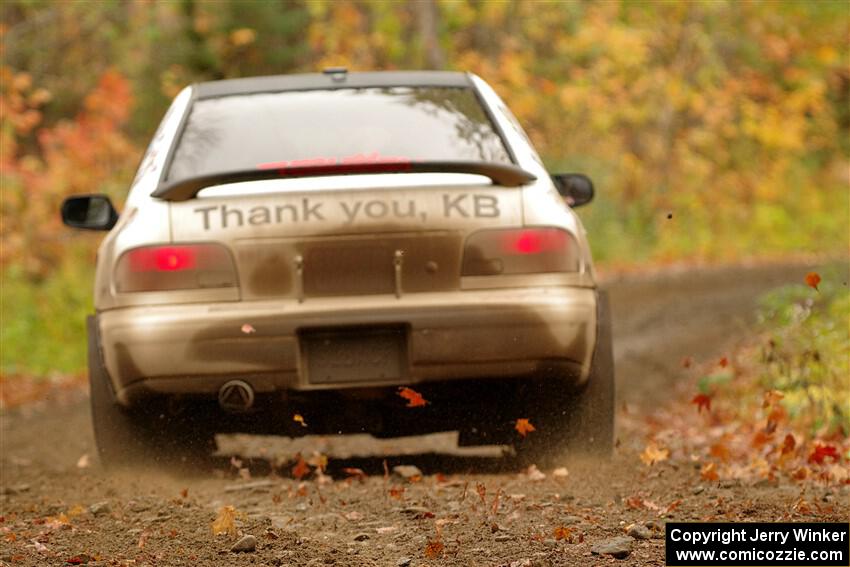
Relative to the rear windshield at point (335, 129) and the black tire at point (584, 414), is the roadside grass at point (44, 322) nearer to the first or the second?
the rear windshield at point (335, 129)

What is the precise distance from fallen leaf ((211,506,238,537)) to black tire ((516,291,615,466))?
61.0 inches

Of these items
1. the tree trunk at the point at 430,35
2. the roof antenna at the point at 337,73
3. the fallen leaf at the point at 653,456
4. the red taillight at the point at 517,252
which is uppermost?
the roof antenna at the point at 337,73

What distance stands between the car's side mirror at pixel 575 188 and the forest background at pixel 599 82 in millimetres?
11832

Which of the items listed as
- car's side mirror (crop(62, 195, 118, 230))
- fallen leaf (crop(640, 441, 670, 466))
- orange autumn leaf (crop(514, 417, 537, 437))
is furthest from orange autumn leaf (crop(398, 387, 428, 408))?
car's side mirror (crop(62, 195, 118, 230))

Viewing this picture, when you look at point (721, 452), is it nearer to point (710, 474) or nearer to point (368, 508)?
point (710, 474)

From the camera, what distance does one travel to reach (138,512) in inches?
204

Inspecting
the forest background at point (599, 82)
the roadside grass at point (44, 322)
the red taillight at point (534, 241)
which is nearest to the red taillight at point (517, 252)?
the red taillight at point (534, 241)

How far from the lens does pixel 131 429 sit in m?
5.89

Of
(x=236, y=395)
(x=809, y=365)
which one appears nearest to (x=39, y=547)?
(x=236, y=395)

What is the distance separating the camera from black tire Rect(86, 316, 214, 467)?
5.79m

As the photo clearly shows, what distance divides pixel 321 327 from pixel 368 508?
2.19ft

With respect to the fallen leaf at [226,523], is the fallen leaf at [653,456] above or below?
below

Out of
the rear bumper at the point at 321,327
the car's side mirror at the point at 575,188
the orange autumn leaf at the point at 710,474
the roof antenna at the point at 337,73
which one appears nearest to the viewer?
the rear bumper at the point at 321,327

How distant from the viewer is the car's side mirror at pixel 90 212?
255 inches
